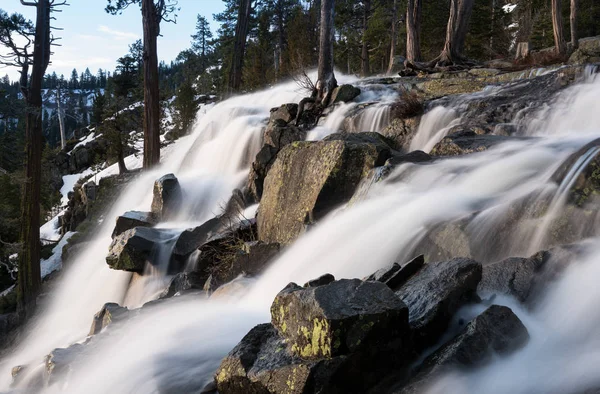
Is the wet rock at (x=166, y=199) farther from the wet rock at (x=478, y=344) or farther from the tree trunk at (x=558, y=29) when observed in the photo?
the tree trunk at (x=558, y=29)

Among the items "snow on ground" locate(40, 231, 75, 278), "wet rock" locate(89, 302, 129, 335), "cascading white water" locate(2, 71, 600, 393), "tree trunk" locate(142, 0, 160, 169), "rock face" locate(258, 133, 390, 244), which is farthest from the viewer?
"snow on ground" locate(40, 231, 75, 278)

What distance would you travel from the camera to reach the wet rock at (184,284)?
707 cm

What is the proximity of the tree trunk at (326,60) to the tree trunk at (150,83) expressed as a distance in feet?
19.2

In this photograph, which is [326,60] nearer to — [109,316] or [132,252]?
[132,252]

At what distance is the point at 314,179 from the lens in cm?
717

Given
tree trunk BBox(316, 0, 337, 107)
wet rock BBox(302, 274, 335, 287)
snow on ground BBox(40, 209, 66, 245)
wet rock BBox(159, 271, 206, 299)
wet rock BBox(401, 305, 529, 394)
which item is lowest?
snow on ground BBox(40, 209, 66, 245)

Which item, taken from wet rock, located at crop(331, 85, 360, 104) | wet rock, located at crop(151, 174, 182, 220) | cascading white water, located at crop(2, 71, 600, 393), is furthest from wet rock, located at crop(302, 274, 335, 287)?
wet rock, located at crop(331, 85, 360, 104)

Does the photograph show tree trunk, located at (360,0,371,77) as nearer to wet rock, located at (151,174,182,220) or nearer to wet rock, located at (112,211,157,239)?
wet rock, located at (151,174,182,220)

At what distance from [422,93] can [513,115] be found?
14.5 ft

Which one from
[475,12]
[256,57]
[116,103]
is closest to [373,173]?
[116,103]

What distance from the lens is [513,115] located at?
871 centimetres

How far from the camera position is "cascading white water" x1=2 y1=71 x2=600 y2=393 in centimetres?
304

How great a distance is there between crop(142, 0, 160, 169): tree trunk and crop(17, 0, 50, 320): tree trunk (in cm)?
353

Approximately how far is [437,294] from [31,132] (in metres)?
12.6
